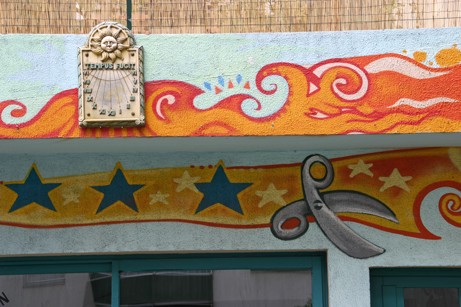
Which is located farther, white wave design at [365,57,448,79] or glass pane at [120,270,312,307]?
glass pane at [120,270,312,307]

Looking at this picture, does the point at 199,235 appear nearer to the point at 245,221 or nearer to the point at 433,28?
the point at 245,221

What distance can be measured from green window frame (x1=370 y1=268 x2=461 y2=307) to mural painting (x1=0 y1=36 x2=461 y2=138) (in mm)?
1386

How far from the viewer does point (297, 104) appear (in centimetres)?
575

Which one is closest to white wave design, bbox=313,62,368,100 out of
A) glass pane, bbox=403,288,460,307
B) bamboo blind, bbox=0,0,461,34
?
bamboo blind, bbox=0,0,461,34

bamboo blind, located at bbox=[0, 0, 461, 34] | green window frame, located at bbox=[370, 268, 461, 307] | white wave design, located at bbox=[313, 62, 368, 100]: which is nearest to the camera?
white wave design, located at bbox=[313, 62, 368, 100]

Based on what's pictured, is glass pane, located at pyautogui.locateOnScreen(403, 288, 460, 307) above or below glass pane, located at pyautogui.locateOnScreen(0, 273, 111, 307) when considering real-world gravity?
below

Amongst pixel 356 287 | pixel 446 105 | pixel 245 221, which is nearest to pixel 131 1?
pixel 245 221

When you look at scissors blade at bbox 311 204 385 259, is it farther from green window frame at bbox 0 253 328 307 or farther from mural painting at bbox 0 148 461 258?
green window frame at bbox 0 253 328 307

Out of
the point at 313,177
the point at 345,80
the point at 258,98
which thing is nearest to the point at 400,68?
the point at 345,80

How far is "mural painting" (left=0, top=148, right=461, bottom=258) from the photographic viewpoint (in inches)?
254

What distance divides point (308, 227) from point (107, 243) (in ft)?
5.09

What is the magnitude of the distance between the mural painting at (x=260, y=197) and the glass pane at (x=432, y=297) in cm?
48

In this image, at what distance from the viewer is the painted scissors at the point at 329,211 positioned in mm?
6445

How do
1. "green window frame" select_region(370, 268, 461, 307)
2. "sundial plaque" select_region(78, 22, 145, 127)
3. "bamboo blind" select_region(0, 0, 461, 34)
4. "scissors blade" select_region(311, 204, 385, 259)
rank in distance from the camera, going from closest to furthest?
"sundial plaque" select_region(78, 22, 145, 127) → "bamboo blind" select_region(0, 0, 461, 34) → "scissors blade" select_region(311, 204, 385, 259) → "green window frame" select_region(370, 268, 461, 307)
